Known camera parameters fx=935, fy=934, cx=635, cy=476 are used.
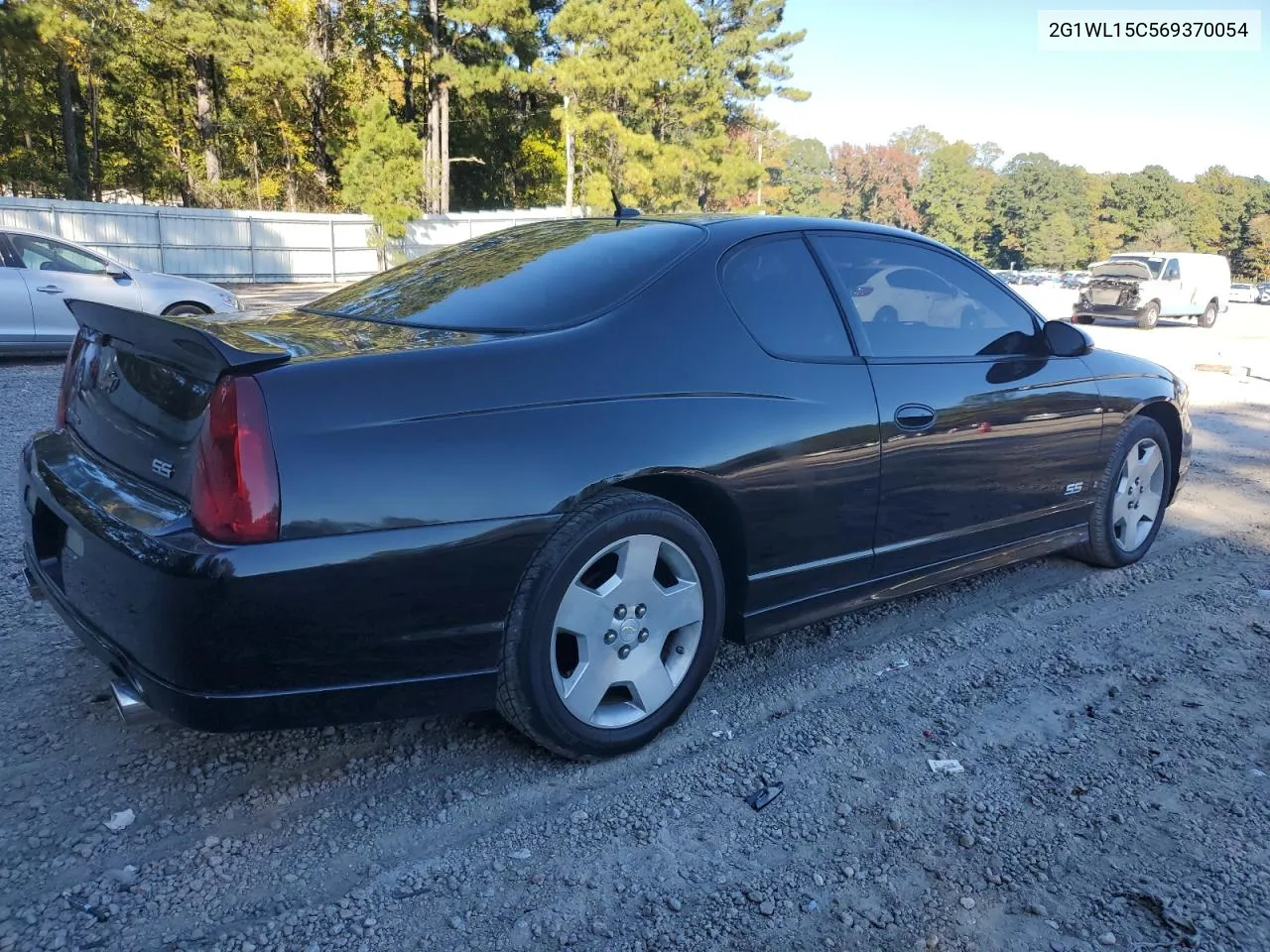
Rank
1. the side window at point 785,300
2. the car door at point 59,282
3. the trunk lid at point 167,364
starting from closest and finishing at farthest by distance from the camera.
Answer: the trunk lid at point 167,364 < the side window at point 785,300 < the car door at point 59,282

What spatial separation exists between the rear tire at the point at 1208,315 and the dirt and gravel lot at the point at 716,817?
26.6 meters

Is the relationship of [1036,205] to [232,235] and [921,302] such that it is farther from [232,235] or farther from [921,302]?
[921,302]

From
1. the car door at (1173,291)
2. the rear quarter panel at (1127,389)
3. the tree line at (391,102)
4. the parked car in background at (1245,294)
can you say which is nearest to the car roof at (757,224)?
the rear quarter panel at (1127,389)

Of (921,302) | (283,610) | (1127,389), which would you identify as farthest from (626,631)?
(1127,389)

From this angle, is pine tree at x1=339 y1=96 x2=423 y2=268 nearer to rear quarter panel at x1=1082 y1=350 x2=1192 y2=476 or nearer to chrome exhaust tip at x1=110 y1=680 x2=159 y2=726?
rear quarter panel at x1=1082 y1=350 x2=1192 y2=476

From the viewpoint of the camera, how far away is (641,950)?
2025 mm

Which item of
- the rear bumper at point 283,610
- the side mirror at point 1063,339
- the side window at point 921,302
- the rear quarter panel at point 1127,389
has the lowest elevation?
the rear bumper at point 283,610

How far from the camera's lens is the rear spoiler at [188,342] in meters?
2.15

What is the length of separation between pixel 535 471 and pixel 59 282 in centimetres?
936

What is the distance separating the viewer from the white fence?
24.1 metres

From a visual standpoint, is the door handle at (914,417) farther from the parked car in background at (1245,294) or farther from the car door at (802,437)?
the parked car in background at (1245,294)

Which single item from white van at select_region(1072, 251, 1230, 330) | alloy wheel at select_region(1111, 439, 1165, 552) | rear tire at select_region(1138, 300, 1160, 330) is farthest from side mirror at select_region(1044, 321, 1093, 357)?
rear tire at select_region(1138, 300, 1160, 330)

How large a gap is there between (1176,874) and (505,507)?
1.91 metres

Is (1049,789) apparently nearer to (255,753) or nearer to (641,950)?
(641,950)
